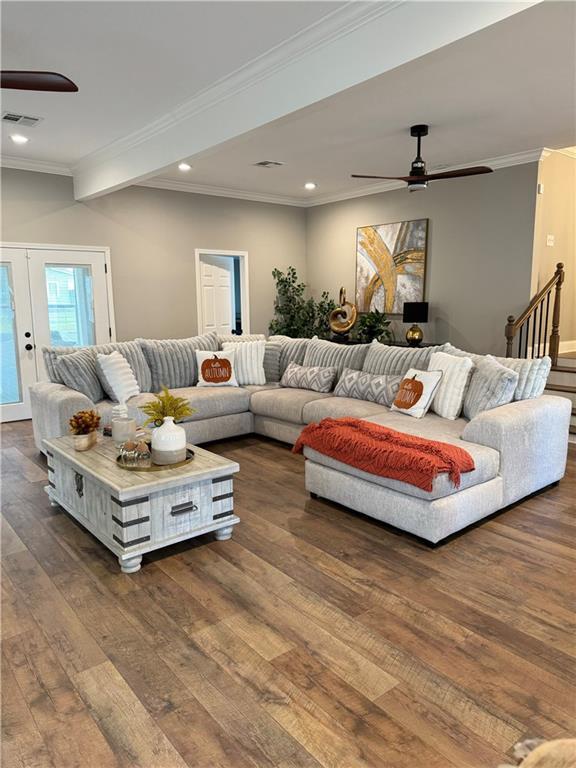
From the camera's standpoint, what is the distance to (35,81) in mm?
2461

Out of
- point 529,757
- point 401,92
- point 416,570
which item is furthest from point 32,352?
point 529,757

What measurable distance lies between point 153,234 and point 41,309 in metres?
1.71

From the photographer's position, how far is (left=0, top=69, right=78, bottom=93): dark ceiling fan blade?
2.42 metres

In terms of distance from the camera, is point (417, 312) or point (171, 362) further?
point (417, 312)

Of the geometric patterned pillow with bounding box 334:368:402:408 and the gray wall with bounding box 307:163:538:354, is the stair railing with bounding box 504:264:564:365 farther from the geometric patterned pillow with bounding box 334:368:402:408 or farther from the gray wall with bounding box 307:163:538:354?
the geometric patterned pillow with bounding box 334:368:402:408

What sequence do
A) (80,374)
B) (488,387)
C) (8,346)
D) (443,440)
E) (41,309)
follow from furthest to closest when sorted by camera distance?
(41,309) → (8,346) → (80,374) → (488,387) → (443,440)

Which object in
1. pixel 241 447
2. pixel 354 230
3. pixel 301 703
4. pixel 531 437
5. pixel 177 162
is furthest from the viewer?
pixel 354 230

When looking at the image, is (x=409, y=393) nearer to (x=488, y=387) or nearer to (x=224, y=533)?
(x=488, y=387)

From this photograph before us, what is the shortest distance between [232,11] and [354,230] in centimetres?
503

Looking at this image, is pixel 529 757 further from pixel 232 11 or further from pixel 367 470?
pixel 232 11

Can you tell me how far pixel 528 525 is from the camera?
3.19 meters

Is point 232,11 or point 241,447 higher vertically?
point 232,11

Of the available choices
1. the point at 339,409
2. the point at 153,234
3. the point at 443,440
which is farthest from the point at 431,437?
the point at 153,234

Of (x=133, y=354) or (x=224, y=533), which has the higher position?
(x=133, y=354)
